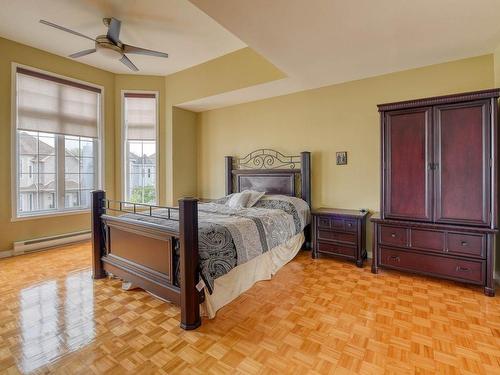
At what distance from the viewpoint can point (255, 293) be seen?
2.61 meters

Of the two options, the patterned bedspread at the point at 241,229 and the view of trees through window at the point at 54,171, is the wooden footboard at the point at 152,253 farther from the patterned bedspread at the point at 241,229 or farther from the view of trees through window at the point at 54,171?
the view of trees through window at the point at 54,171

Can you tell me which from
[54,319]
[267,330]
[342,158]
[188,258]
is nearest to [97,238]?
[54,319]

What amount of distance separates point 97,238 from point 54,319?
3.22 feet

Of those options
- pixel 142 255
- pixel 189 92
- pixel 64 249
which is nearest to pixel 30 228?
pixel 64 249

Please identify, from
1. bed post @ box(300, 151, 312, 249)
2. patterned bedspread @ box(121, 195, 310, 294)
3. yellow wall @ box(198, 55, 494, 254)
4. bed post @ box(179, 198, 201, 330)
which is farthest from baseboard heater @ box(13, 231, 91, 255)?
bed post @ box(300, 151, 312, 249)

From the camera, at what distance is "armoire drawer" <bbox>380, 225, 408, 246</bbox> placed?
9.72ft

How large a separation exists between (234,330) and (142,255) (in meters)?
1.13

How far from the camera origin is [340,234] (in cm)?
343

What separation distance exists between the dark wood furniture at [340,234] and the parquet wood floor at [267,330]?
1.59 ft

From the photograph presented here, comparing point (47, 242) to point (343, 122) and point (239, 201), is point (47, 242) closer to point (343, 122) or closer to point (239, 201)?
point (239, 201)

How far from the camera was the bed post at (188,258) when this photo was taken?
197cm

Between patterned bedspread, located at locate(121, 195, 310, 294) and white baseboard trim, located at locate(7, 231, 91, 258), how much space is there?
235cm

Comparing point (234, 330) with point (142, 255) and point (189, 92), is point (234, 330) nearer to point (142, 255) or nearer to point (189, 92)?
point (142, 255)

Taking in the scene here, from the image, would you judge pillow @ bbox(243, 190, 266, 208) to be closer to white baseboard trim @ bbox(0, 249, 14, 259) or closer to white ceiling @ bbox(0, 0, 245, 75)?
white ceiling @ bbox(0, 0, 245, 75)
